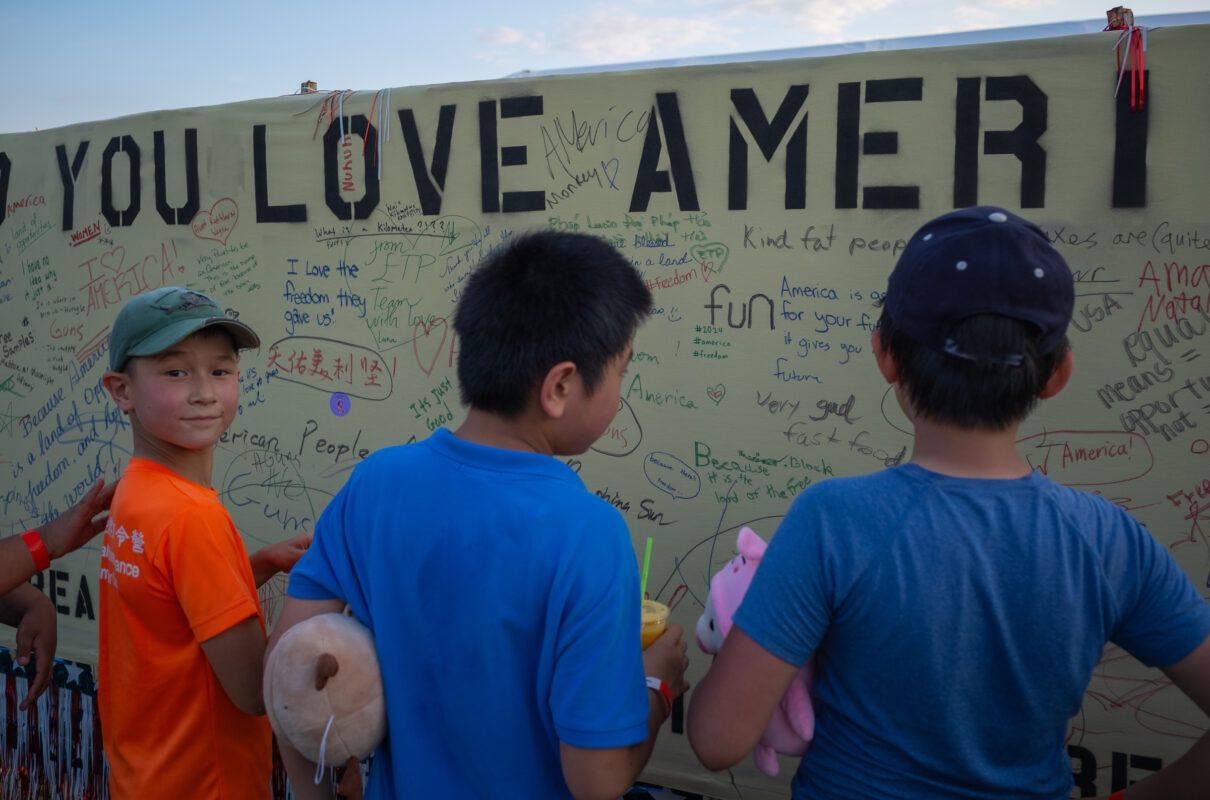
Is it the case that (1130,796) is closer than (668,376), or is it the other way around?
(1130,796)

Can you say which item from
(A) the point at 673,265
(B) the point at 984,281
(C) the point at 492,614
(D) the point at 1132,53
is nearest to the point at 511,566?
(C) the point at 492,614

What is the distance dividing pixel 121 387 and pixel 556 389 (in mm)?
1105

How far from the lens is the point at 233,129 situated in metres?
3.04

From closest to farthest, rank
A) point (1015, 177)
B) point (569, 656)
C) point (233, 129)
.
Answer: point (569, 656), point (1015, 177), point (233, 129)

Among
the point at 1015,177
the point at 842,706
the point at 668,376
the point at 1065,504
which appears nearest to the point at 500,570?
the point at 842,706

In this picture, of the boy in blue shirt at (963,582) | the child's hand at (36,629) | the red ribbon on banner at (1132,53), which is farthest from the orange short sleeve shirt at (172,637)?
the red ribbon on banner at (1132,53)

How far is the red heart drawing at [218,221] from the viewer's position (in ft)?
10.1

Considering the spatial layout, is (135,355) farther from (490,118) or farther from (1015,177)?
(1015,177)

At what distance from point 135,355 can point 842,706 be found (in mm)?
1467

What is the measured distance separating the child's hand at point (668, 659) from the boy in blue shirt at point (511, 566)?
0.20 feet

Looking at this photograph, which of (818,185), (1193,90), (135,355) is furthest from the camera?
(818,185)

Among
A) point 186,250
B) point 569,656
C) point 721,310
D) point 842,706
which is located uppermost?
point 186,250

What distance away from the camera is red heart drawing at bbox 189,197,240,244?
3072 millimetres

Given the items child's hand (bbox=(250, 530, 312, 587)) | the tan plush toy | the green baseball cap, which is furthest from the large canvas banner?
the tan plush toy
